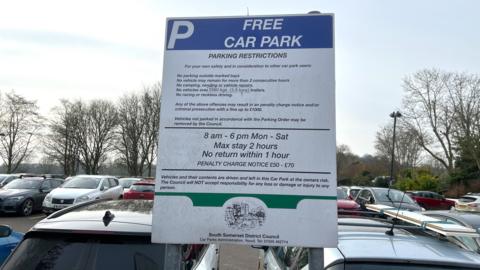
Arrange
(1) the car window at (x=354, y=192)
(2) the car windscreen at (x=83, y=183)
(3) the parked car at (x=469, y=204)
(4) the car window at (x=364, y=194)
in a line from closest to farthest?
(2) the car windscreen at (x=83, y=183)
(4) the car window at (x=364, y=194)
(1) the car window at (x=354, y=192)
(3) the parked car at (x=469, y=204)

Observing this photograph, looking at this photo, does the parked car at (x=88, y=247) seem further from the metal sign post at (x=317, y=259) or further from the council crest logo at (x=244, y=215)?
the metal sign post at (x=317, y=259)

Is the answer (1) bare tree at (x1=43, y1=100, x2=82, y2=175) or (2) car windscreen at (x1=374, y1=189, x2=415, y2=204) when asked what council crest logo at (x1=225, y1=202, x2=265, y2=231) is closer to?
(2) car windscreen at (x1=374, y1=189, x2=415, y2=204)

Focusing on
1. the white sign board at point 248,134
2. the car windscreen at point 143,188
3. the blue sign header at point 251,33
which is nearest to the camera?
the white sign board at point 248,134

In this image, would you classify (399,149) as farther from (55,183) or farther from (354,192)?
(55,183)

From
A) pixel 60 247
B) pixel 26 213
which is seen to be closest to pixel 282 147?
pixel 60 247

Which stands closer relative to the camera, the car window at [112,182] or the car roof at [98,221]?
the car roof at [98,221]

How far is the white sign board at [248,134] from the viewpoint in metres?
2.51

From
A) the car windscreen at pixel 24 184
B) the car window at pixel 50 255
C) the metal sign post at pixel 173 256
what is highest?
the car windscreen at pixel 24 184

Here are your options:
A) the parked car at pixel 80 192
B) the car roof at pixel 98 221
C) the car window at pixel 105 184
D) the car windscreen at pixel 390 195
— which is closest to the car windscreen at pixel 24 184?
the parked car at pixel 80 192

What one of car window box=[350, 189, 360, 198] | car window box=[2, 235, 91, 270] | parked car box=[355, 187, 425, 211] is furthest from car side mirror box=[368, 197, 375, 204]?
car window box=[2, 235, 91, 270]

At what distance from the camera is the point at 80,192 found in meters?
16.8

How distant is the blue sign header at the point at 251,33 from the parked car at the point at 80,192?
45.0ft

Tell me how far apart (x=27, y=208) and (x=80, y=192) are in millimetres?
2592

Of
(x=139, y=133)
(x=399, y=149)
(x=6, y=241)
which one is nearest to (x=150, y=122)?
(x=139, y=133)
